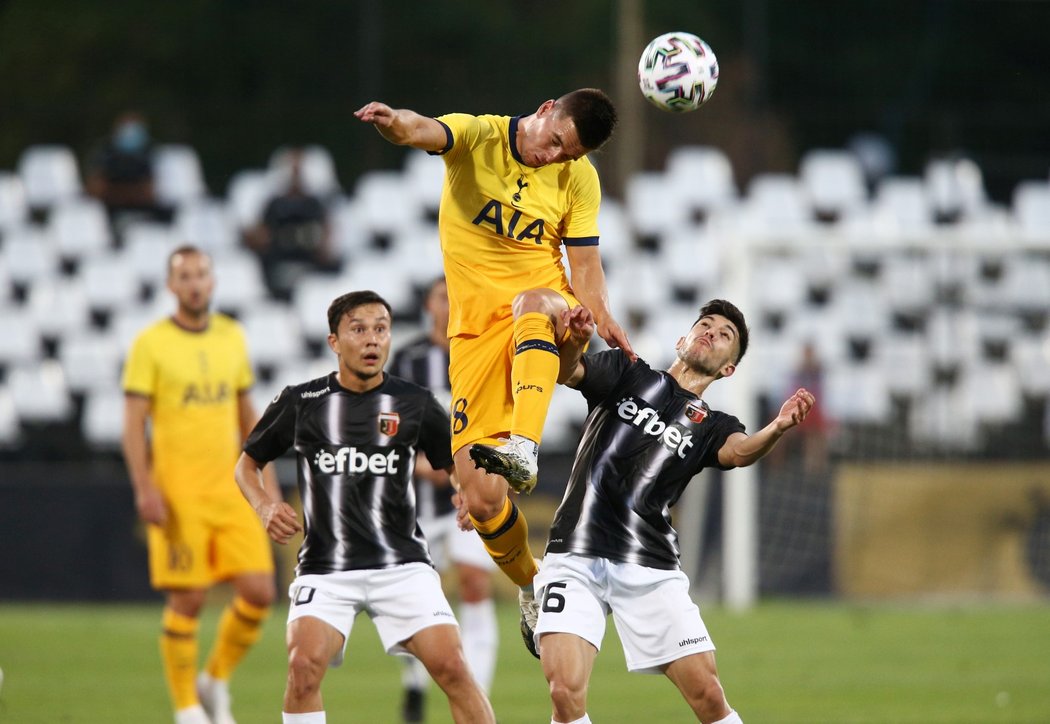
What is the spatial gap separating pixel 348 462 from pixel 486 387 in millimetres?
764

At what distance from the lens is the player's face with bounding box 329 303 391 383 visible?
6676mm

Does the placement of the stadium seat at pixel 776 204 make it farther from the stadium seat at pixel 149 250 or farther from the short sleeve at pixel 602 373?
the short sleeve at pixel 602 373

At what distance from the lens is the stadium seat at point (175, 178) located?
18.4m

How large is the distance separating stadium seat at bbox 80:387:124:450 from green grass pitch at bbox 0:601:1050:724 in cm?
190

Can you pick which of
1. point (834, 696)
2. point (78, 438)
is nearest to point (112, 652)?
point (78, 438)

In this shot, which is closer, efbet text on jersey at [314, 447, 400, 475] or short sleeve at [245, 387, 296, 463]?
efbet text on jersey at [314, 447, 400, 475]

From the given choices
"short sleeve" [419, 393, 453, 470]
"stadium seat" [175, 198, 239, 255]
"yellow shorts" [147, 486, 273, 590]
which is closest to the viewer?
"short sleeve" [419, 393, 453, 470]

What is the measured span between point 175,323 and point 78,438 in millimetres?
7225

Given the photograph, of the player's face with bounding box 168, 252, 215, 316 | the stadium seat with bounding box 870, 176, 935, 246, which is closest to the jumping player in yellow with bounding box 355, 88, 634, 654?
the player's face with bounding box 168, 252, 215, 316

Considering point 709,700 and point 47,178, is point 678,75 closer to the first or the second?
point 709,700

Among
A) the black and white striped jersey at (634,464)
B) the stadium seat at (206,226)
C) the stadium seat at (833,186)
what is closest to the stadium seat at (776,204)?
the stadium seat at (833,186)

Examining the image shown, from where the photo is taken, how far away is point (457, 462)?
7.00 m

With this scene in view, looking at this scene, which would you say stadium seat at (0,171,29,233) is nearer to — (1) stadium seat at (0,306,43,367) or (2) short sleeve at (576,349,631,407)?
(1) stadium seat at (0,306,43,367)

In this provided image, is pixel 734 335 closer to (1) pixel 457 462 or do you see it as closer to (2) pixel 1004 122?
(1) pixel 457 462
